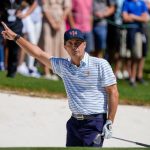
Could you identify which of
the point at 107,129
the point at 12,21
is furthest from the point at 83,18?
the point at 107,129

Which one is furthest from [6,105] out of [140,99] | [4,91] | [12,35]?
[12,35]

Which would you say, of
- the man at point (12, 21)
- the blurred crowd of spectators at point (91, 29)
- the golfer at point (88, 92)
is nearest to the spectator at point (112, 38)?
the blurred crowd of spectators at point (91, 29)

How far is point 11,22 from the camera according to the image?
12.1m

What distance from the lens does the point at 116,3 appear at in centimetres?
1443

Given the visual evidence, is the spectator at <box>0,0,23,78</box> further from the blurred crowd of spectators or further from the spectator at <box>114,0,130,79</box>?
the spectator at <box>114,0,130,79</box>

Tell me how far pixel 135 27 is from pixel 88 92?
26.6ft

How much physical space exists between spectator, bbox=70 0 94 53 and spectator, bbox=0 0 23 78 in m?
1.92

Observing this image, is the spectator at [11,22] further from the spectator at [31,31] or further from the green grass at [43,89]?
the spectator at [31,31]

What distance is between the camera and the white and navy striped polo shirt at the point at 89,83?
6.48 metres

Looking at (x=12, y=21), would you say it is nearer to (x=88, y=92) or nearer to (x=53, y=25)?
(x=53, y=25)

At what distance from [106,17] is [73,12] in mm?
711

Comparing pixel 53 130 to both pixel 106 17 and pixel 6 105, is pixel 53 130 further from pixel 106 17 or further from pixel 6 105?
pixel 106 17

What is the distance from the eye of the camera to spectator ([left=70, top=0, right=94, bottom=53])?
14.0 metres

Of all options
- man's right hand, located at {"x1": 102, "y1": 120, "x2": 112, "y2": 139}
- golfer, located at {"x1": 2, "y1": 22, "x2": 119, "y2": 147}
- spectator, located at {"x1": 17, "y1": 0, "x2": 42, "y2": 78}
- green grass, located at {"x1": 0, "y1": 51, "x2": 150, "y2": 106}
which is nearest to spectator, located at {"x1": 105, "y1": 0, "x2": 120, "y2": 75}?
spectator, located at {"x1": 17, "y1": 0, "x2": 42, "y2": 78}
